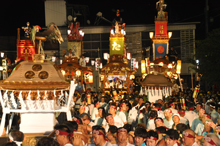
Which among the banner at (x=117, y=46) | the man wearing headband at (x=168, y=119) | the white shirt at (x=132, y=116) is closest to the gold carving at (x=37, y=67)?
the man wearing headband at (x=168, y=119)

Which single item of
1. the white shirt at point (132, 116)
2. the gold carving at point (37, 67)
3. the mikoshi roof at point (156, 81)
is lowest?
the white shirt at point (132, 116)

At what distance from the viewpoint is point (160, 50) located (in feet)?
91.7

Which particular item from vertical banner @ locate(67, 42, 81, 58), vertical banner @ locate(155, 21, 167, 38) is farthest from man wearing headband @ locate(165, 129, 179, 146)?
vertical banner @ locate(67, 42, 81, 58)

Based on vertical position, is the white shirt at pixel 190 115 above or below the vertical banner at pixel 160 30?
below

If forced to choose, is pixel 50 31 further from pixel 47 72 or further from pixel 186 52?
pixel 186 52

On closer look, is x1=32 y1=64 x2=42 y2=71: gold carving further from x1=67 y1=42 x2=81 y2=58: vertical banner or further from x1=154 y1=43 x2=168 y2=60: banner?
x1=67 y1=42 x2=81 y2=58: vertical banner

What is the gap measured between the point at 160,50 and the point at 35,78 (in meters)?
21.3

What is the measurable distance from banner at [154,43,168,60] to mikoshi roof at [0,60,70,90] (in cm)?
2066

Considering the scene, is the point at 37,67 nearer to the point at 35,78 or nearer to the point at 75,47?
the point at 35,78

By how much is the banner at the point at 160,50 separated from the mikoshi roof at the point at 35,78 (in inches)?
813

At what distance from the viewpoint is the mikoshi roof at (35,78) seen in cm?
759

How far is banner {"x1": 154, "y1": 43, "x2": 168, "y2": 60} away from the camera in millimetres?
27781

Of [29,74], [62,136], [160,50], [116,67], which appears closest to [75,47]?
[116,67]

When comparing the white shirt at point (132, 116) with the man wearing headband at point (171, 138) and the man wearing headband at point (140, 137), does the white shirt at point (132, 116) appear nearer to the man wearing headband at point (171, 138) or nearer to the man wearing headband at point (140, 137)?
the man wearing headband at point (140, 137)
